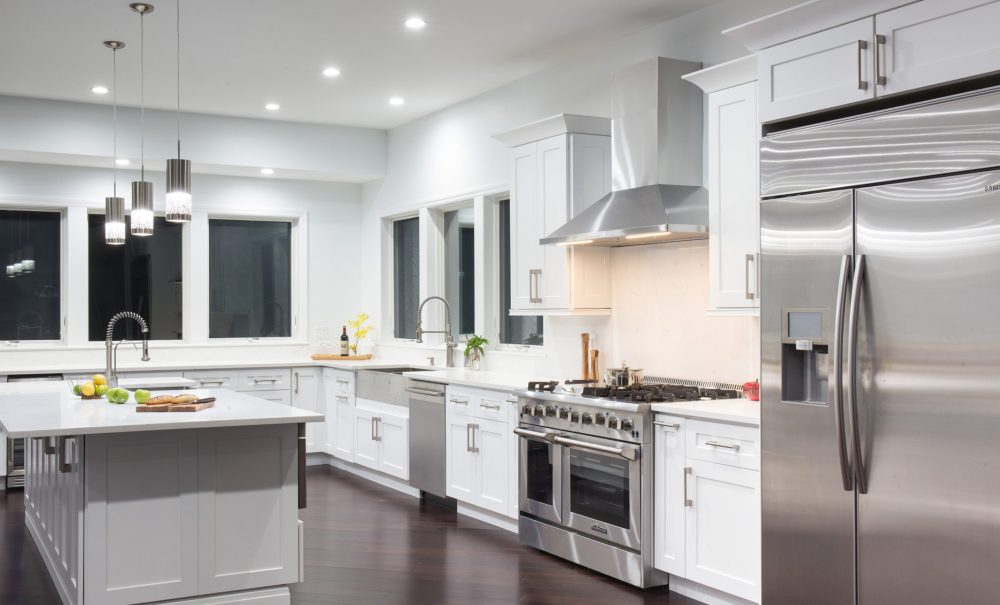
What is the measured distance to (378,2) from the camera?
4883 millimetres

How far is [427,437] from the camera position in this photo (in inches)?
247

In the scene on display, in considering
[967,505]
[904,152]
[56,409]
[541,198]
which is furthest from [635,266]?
[56,409]

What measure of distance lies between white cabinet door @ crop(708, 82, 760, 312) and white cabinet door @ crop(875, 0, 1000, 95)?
3.30 feet

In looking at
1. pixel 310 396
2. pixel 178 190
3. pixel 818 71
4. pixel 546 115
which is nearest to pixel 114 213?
pixel 178 190

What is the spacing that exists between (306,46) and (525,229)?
176 cm

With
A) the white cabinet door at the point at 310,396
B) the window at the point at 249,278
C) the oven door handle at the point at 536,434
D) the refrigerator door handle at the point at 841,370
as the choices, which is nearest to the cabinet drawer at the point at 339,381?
the white cabinet door at the point at 310,396

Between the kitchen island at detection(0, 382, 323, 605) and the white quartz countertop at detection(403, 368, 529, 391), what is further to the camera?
the white quartz countertop at detection(403, 368, 529, 391)

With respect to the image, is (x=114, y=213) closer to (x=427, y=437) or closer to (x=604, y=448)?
(x=427, y=437)

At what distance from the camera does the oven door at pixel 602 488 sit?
4336mm

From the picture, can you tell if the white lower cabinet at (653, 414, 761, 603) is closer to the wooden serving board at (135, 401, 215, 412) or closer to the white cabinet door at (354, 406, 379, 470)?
the wooden serving board at (135, 401, 215, 412)

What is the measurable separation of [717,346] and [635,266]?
81 cm

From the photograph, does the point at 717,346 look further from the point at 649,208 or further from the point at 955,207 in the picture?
the point at 955,207

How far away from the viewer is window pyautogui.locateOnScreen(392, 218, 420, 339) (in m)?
8.31

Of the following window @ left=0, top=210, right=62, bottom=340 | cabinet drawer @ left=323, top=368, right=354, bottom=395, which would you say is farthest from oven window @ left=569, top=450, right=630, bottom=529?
window @ left=0, top=210, right=62, bottom=340
